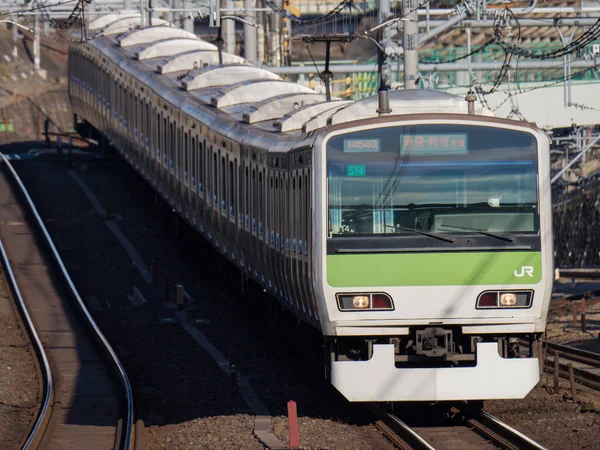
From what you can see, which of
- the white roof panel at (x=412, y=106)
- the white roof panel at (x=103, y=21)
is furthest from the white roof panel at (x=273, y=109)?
the white roof panel at (x=103, y=21)

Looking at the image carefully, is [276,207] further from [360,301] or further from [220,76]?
[220,76]

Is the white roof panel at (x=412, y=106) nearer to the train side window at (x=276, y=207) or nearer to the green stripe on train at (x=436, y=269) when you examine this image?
the green stripe on train at (x=436, y=269)

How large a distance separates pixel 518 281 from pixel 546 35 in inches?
1874

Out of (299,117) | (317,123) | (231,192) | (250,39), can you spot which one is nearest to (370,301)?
(317,123)

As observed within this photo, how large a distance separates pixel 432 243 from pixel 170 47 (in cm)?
1855

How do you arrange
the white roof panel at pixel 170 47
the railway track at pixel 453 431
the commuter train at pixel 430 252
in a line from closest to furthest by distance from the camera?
the railway track at pixel 453 431, the commuter train at pixel 430 252, the white roof panel at pixel 170 47

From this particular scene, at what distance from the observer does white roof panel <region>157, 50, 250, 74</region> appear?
26.7 meters

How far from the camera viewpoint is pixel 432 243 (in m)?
12.0

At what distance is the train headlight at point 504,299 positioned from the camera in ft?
39.5

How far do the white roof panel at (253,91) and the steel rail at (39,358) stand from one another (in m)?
4.44

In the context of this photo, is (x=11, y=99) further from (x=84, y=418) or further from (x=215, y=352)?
(x=84, y=418)

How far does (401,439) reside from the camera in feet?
39.8

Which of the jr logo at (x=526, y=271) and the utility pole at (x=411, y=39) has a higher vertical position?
the utility pole at (x=411, y=39)

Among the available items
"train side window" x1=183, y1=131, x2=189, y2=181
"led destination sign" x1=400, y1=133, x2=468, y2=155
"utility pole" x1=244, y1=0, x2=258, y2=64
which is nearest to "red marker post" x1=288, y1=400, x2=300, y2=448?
"led destination sign" x1=400, y1=133, x2=468, y2=155
